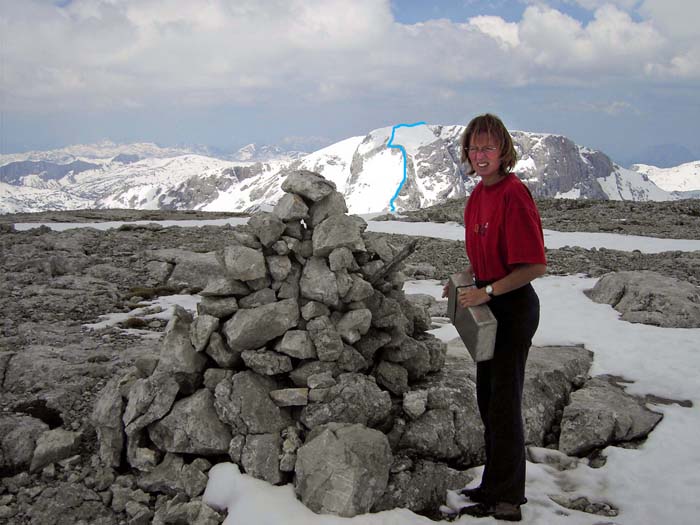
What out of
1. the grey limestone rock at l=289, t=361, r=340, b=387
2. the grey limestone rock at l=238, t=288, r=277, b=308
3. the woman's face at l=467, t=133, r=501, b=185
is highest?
the woman's face at l=467, t=133, r=501, b=185

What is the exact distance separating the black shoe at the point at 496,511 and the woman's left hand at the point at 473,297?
7.89 ft

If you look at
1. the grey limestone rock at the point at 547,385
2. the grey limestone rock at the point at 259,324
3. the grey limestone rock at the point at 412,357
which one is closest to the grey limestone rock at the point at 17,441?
the grey limestone rock at the point at 259,324

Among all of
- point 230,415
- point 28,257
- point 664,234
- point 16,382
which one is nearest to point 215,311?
point 230,415

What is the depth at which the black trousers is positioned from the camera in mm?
5098

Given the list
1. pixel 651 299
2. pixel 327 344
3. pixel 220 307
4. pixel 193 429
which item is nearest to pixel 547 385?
pixel 327 344

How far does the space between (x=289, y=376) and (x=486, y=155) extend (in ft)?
13.2

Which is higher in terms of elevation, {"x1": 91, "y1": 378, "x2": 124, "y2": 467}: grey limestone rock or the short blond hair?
the short blond hair

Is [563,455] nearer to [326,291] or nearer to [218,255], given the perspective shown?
[326,291]

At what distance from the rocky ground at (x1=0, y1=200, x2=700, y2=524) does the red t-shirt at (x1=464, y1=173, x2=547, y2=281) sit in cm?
451

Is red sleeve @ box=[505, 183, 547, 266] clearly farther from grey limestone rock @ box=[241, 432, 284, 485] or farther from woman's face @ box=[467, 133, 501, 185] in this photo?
grey limestone rock @ box=[241, 432, 284, 485]

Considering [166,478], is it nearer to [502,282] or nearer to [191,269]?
[502,282]

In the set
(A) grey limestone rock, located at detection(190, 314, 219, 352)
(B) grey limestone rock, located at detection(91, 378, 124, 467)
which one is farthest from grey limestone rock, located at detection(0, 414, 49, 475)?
(A) grey limestone rock, located at detection(190, 314, 219, 352)

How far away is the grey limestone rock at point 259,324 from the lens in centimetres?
670

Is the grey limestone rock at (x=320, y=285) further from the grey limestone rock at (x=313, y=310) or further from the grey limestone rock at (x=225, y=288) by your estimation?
the grey limestone rock at (x=225, y=288)
